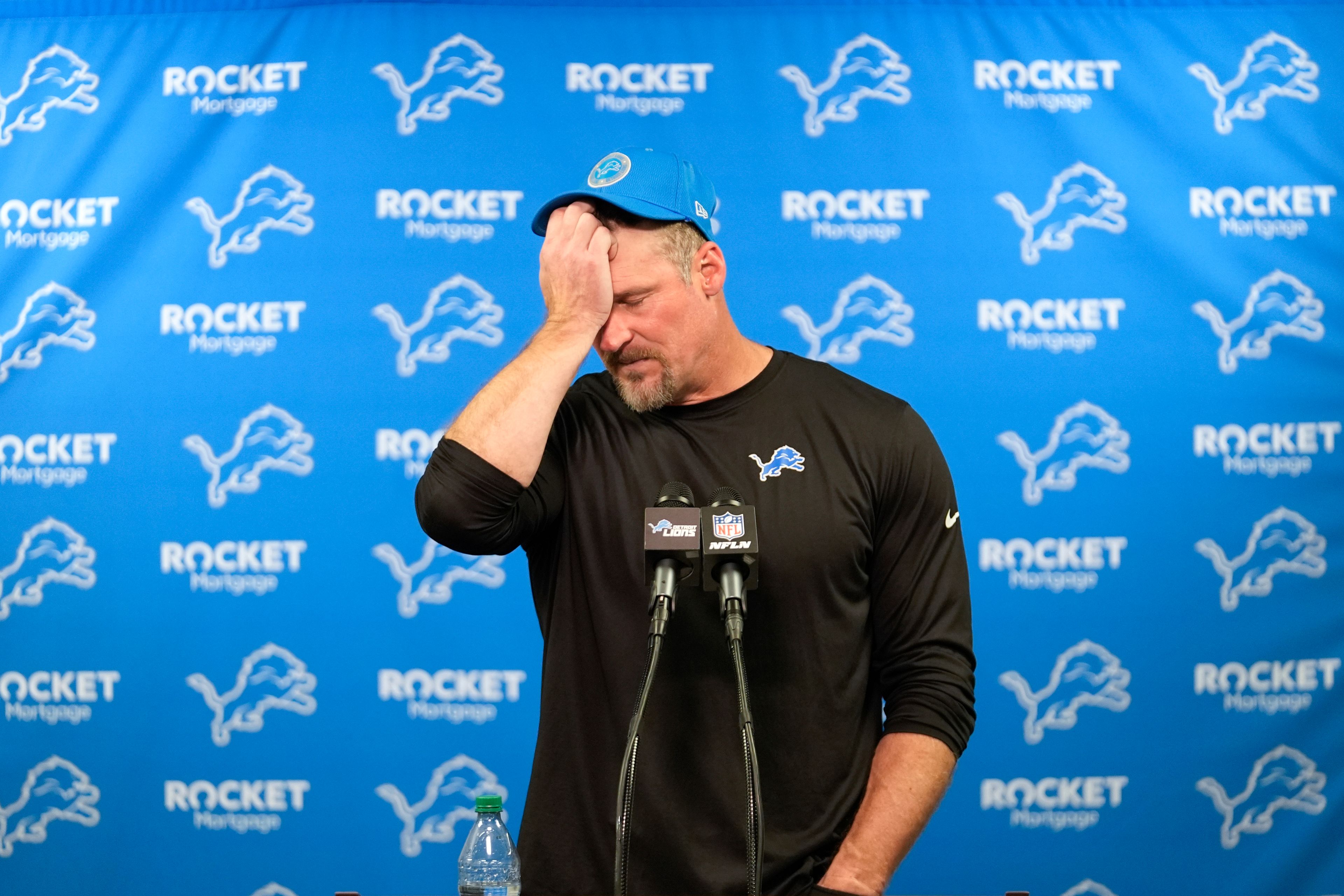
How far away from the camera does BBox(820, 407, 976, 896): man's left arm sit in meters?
1.34

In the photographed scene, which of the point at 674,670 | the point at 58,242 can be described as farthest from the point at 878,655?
the point at 58,242

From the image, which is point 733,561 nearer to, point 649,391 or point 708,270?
point 649,391

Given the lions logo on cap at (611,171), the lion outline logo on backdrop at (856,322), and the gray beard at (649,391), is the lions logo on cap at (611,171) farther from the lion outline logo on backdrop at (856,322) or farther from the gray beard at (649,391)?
the lion outline logo on backdrop at (856,322)

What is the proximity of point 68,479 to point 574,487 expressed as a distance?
7.32ft

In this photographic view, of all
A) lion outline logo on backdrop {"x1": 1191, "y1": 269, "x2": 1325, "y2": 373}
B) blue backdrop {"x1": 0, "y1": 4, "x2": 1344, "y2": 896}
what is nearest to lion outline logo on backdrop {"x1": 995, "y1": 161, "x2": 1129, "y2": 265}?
blue backdrop {"x1": 0, "y1": 4, "x2": 1344, "y2": 896}

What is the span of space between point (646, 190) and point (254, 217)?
2040 mm

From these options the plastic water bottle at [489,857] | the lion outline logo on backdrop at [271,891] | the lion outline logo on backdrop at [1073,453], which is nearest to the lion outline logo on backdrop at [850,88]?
the lion outline logo on backdrop at [1073,453]

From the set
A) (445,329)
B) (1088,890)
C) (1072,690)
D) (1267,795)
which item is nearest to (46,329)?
(445,329)

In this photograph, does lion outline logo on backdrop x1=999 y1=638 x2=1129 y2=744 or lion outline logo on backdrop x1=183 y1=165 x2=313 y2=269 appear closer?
lion outline logo on backdrop x1=999 y1=638 x2=1129 y2=744

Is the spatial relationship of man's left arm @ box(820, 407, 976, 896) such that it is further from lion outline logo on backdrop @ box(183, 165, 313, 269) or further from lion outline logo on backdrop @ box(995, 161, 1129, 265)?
lion outline logo on backdrop @ box(183, 165, 313, 269)

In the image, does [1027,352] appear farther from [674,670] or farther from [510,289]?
[674,670]

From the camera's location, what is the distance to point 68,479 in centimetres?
315

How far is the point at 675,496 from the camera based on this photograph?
121 centimetres

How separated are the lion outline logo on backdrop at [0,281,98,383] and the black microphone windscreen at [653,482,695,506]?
101 inches
